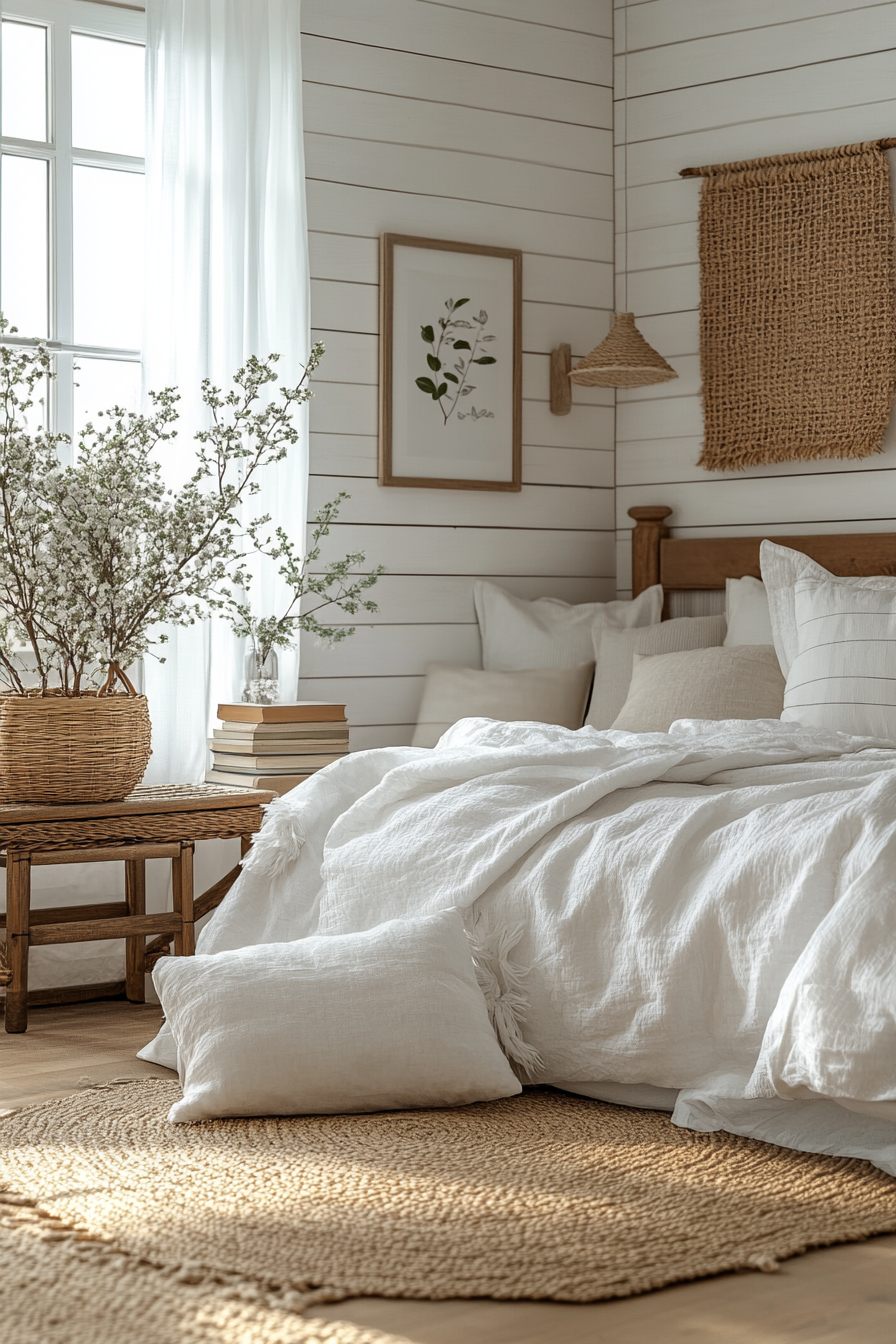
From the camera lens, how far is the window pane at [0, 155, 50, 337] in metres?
3.82

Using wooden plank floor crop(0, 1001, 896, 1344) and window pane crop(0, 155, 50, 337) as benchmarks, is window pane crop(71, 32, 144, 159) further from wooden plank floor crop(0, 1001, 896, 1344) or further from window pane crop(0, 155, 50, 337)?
wooden plank floor crop(0, 1001, 896, 1344)

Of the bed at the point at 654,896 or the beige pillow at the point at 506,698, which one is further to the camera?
the beige pillow at the point at 506,698

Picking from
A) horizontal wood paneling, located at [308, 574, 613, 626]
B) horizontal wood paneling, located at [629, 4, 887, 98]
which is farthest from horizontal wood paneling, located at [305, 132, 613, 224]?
horizontal wood paneling, located at [308, 574, 613, 626]

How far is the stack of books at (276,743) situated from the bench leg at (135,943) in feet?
0.95

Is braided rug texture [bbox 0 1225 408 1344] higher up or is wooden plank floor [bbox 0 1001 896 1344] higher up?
braided rug texture [bbox 0 1225 408 1344]

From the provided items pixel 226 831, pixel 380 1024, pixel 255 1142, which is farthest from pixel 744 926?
pixel 226 831

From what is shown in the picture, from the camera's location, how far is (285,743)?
3.72 m

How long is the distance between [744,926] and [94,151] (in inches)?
102

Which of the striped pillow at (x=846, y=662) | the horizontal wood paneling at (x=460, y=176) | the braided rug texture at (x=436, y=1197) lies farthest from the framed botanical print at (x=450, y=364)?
the braided rug texture at (x=436, y=1197)

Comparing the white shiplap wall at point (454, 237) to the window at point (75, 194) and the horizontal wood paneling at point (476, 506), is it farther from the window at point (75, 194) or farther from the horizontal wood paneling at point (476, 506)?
the window at point (75, 194)

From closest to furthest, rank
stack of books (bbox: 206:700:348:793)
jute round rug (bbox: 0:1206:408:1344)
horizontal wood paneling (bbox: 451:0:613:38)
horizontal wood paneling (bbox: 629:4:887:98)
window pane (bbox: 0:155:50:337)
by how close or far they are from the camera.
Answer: jute round rug (bbox: 0:1206:408:1344)
stack of books (bbox: 206:700:348:793)
window pane (bbox: 0:155:50:337)
horizontal wood paneling (bbox: 629:4:887:98)
horizontal wood paneling (bbox: 451:0:613:38)

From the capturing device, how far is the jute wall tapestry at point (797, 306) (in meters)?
4.12

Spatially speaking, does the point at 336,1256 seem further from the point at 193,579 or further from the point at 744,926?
the point at 193,579

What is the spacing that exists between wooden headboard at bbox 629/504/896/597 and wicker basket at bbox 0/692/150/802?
1.78 m
